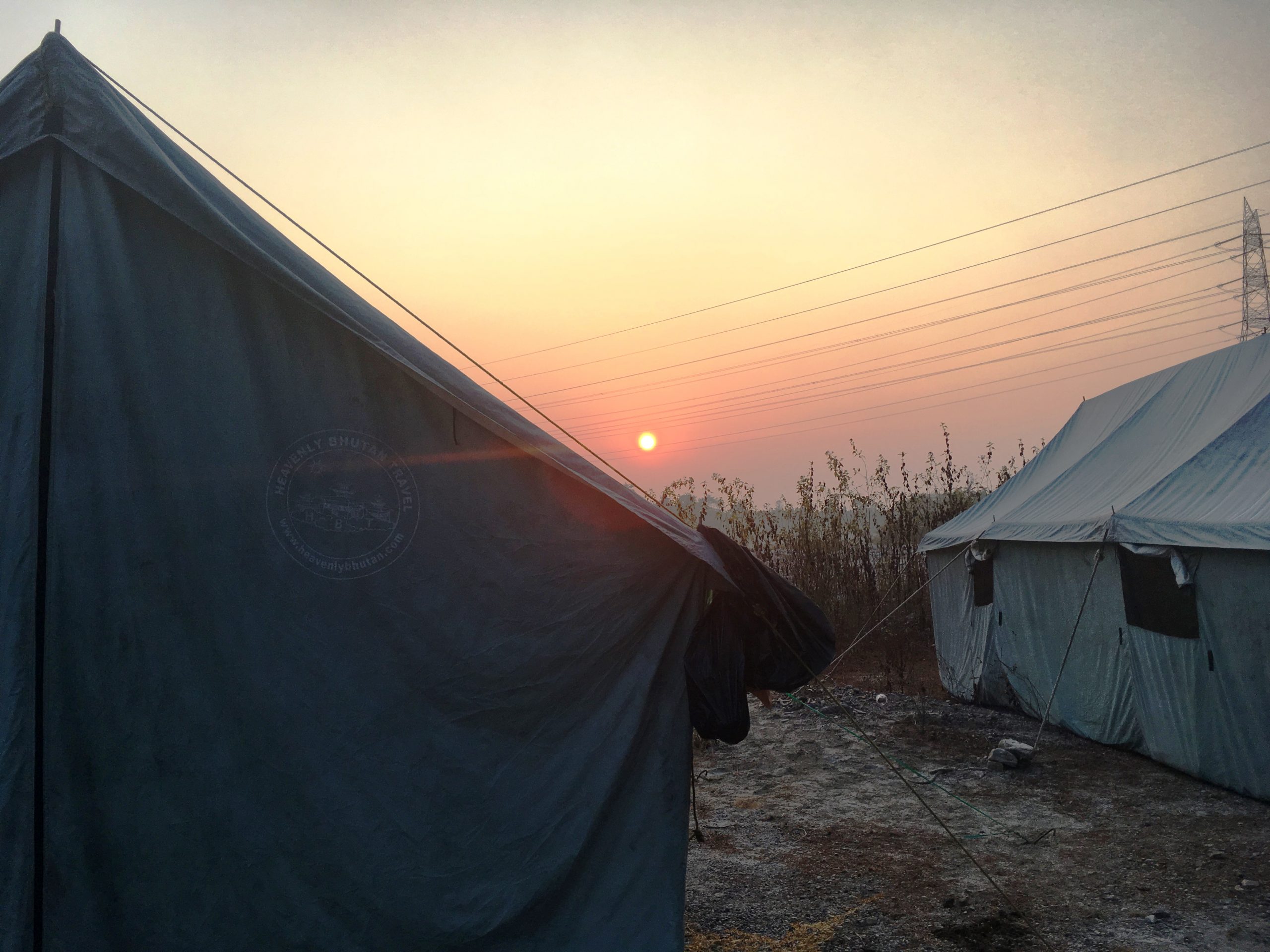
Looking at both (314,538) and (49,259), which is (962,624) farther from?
(49,259)

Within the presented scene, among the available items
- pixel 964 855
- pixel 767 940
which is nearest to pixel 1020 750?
pixel 964 855

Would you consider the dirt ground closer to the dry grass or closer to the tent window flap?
the dry grass

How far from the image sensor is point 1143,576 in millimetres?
7590

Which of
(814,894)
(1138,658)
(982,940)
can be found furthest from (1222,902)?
(1138,658)

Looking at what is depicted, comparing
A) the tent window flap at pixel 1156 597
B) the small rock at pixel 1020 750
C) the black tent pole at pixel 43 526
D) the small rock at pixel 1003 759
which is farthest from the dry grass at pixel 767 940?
the tent window flap at pixel 1156 597

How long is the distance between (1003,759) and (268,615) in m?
7.19

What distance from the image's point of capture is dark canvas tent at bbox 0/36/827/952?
2.36 metres

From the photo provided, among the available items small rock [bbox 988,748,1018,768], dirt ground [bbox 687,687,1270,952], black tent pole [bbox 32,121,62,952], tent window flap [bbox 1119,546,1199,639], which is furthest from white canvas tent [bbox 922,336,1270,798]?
black tent pole [bbox 32,121,62,952]

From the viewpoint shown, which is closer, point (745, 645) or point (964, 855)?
point (745, 645)

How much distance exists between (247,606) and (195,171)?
1455mm

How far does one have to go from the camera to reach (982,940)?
4.41 meters

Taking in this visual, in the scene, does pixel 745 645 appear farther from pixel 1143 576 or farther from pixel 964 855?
pixel 1143 576

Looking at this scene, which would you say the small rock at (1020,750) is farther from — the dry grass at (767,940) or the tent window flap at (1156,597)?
the dry grass at (767,940)

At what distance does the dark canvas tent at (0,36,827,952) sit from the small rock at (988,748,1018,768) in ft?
18.1
